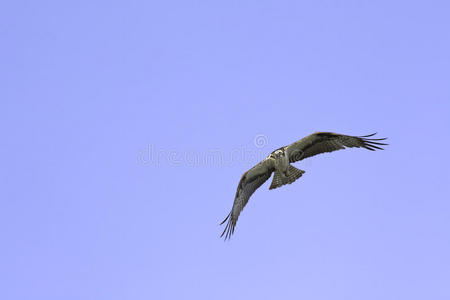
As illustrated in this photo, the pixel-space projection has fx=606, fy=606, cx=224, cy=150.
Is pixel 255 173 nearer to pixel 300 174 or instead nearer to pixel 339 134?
pixel 300 174

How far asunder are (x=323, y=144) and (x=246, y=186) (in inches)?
102

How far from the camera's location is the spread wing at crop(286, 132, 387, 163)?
16.3 meters

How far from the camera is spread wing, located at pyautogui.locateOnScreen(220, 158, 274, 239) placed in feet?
57.0

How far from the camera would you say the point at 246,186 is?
17.8m

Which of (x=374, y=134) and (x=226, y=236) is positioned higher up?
(x=374, y=134)

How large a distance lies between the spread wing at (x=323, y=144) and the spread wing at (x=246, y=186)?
0.85m

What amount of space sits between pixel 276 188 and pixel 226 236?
2032 mm

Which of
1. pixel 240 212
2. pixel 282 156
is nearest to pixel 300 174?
pixel 282 156

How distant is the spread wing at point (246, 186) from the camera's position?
1736 centimetres

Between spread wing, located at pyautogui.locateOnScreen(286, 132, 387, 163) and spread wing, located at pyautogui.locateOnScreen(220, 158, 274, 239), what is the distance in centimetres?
85

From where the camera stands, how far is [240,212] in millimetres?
17703

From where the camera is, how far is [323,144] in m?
16.8

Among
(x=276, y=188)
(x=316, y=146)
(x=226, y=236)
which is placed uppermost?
(x=316, y=146)

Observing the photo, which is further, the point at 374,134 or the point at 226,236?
the point at 226,236
